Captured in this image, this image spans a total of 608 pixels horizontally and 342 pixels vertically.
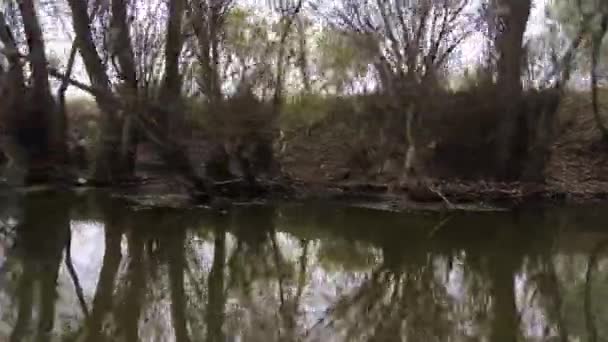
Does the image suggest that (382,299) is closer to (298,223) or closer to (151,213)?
(298,223)

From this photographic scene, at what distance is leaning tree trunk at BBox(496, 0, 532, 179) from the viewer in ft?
52.1

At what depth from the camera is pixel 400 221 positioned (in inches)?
539

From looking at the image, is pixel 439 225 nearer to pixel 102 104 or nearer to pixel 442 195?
pixel 442 195

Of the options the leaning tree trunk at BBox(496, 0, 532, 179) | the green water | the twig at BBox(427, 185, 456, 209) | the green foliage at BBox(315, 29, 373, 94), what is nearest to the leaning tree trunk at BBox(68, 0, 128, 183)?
the green water

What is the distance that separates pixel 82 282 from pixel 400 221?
638 centimetres

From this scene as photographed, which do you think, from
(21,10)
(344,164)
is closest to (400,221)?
(344,164)

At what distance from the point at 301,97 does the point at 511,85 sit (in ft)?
14.8

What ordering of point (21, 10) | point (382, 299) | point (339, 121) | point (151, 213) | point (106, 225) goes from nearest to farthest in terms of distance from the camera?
1. point (382, 299)
2. point (106, 225)
3. point (151, 213)
4. point (21, 10)
5. point (339, 121)

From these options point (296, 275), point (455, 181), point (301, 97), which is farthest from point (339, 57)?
point (296, 275)

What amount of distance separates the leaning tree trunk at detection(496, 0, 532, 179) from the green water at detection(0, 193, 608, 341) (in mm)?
2089

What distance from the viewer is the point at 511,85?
52.6ft

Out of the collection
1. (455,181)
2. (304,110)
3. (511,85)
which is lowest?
(455,181)

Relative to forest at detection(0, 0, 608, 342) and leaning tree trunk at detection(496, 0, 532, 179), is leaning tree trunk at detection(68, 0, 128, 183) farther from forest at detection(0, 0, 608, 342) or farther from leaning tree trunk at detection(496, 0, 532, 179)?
leaning tree trunk at detection(496, 0, 532, 179)

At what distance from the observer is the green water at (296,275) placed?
7.82 meters
